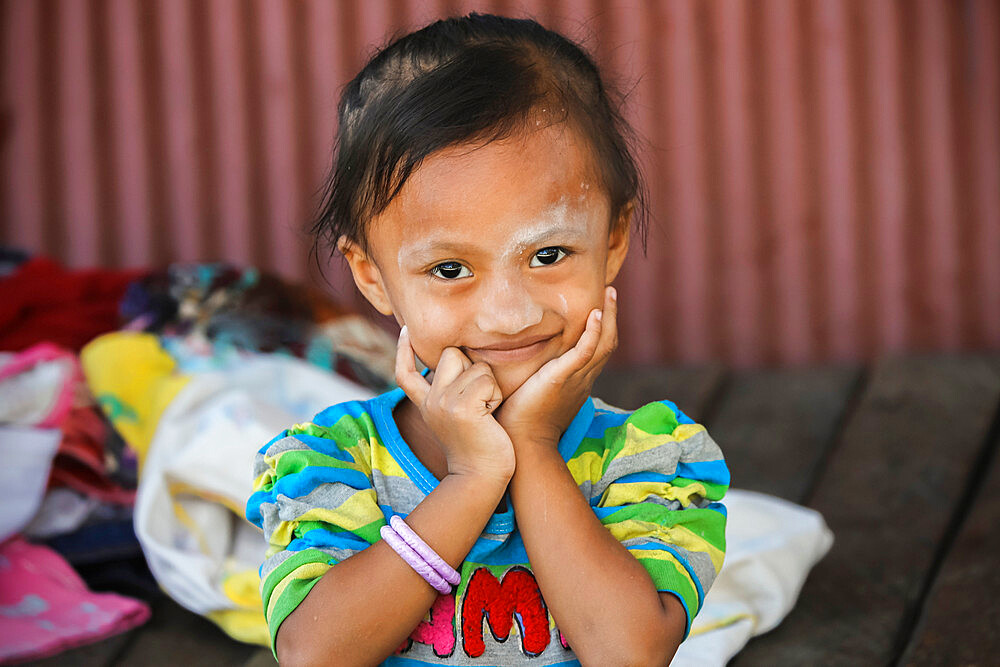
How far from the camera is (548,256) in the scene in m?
1.19

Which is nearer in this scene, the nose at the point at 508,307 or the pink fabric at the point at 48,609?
the nose at the point at 508,307

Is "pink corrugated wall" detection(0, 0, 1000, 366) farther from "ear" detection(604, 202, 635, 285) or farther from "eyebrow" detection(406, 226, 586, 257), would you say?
"eyebrow" detection(406, 226, 586, 257)

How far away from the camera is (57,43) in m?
3.14

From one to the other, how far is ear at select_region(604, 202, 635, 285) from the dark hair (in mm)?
16

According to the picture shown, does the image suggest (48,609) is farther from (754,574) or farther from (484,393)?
(754,574)

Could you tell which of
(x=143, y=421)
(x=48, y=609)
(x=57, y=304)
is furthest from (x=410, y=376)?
(x=57, y=304)

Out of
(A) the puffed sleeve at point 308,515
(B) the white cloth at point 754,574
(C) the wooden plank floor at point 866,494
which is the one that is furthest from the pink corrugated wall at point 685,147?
(A) the puffed sleeve at point 308,515

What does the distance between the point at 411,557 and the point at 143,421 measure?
1276mm

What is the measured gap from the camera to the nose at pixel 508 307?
115 centimetres

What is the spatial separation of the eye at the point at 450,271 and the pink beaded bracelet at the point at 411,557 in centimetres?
30

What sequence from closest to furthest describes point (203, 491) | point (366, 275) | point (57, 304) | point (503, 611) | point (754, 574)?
point (503, 611), point (366, 275), point (754, 574), point (203, 491), point (57, 304)

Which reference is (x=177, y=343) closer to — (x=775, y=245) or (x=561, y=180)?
(x=561, y=180)

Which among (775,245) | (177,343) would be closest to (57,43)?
(177,343)

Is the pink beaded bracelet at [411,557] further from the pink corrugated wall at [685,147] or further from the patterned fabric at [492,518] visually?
the pink corrugated wall at [685,147]
